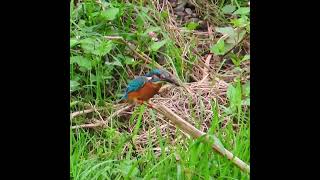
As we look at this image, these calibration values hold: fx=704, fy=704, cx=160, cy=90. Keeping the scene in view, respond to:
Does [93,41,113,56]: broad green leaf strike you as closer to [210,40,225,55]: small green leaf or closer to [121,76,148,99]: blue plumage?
[121,76,148,99]: blue plumage

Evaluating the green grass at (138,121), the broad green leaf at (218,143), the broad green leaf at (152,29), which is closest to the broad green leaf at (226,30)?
the green grass at (138,121)

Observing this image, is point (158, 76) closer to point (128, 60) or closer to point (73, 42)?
point (128, 60)

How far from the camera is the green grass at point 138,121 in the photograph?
1.70 metres

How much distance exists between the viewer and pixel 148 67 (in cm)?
169

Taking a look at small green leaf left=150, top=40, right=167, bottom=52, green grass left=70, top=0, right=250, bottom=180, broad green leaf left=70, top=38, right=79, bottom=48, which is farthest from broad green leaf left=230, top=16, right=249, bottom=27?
broad green leaf left=70, top=38, right=79, bottom=48

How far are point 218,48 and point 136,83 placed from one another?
0.25 m

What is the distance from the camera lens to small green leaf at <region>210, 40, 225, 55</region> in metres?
1.76

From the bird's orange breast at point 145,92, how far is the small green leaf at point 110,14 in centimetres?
22

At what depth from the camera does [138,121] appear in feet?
5.53

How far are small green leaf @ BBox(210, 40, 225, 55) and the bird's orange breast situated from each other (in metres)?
0.22
